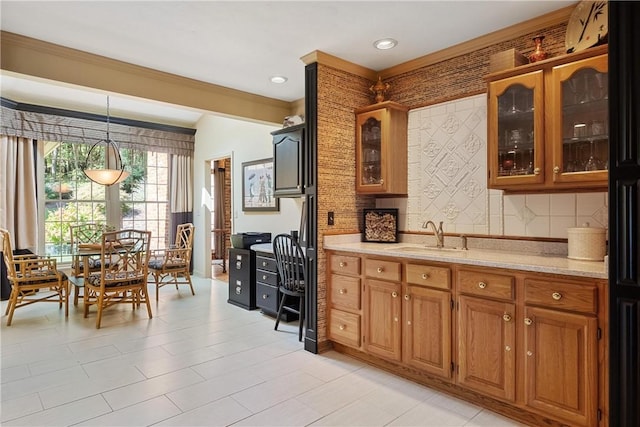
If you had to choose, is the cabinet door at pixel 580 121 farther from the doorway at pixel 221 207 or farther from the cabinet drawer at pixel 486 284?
the doorway at pixel 221 207

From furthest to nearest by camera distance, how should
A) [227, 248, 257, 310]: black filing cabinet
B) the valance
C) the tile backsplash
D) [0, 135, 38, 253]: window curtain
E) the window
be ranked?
the window < the valance < [0, 135, 38, 253]: window curtain < [227, 248, 257, 310]: black filing cabinet < the tile backsplash

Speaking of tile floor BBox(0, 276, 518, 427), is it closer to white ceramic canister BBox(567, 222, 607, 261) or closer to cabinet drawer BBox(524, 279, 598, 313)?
cabinet drawer BBox(524, 279, 598, 313)

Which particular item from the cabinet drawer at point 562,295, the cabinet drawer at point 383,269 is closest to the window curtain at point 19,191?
the cabinet drawer at point 383,269

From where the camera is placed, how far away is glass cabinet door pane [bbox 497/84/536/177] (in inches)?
97.0

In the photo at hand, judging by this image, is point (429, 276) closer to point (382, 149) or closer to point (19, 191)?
point (382, 149)

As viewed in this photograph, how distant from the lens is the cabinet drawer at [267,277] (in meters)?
4.28

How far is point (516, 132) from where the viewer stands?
2.54 metres

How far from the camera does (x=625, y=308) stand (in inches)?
63.9

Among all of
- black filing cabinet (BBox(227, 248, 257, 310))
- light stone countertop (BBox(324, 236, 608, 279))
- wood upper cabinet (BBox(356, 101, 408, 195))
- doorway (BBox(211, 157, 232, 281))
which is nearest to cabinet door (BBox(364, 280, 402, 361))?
light stone countertop (BBox(324, 236, 608, 279))

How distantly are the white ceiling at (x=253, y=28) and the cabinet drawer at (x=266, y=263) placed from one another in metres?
2.07

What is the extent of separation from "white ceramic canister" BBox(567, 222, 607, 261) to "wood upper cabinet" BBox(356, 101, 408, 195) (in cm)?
146

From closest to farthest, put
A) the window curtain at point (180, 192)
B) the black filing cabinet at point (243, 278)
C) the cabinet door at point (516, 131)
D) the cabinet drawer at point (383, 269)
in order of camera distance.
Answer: the cabinet door at point (516, 131) < the cabinet drawer at point (383, 269) < the black filing cabinet at point (243, 278) < the window curtain at point (180, 192)

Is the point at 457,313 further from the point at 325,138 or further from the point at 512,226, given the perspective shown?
the point at 325,138

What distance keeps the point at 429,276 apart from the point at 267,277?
2.30 m
